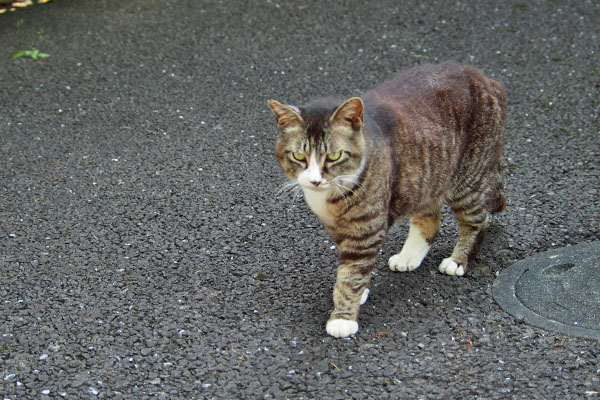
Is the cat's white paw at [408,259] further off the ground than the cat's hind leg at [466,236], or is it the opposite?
the cat's hind leg at [466,236]

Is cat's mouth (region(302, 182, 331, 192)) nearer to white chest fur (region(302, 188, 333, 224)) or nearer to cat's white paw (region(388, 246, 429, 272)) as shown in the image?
white chest fur (region(302, 188, 333, 224))

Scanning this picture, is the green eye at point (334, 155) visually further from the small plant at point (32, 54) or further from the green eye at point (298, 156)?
the small plant at point (32, 54)

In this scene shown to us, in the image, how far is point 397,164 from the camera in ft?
11.6

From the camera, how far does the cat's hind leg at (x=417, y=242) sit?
3.97m

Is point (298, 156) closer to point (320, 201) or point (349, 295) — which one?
point (320, 201)

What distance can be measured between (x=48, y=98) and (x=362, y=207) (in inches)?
156

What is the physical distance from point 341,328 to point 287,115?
107cm

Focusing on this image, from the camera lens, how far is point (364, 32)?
24.3ft

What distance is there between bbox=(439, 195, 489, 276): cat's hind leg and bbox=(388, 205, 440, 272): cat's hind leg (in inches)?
5.0

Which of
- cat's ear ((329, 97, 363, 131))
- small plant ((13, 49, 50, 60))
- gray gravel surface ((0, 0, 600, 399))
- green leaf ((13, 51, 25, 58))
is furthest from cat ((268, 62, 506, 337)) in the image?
green leaf ((13, 51, 25, 58))

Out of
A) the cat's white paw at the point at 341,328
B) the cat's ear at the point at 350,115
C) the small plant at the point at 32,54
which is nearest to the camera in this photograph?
the cat's ear at the point at 350,115

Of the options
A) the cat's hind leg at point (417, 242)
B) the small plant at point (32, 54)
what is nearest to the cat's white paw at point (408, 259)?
the cat's hind leg at point (417, 242)

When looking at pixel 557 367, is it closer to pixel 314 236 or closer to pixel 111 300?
pixel 314 236

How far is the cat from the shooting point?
3268mm
